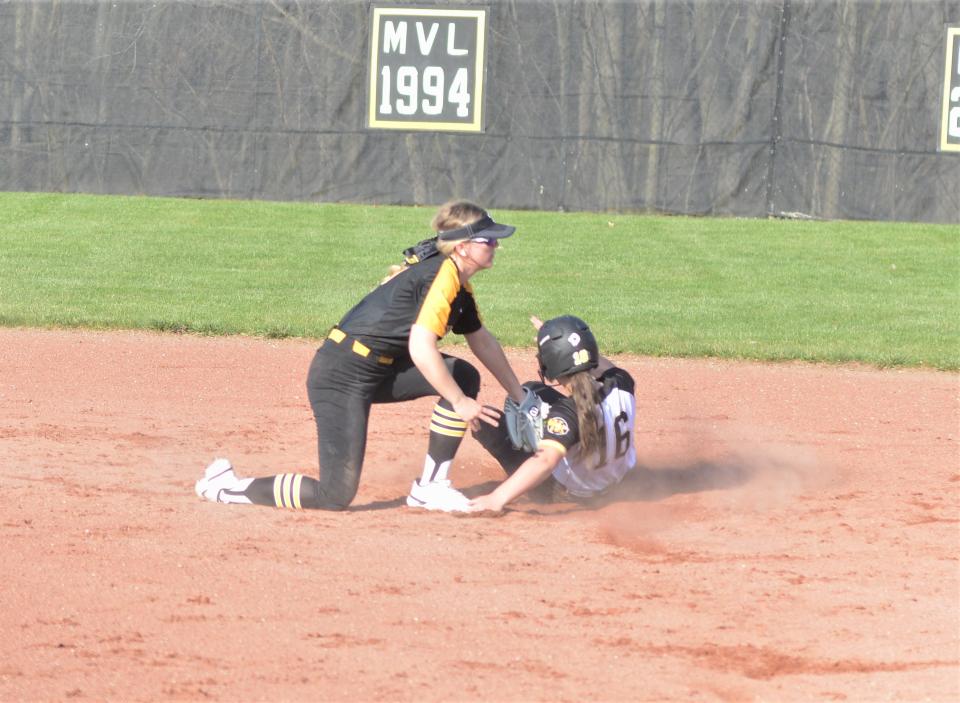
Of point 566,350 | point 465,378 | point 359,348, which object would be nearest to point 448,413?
point 465,378

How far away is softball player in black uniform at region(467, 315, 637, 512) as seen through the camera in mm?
6203

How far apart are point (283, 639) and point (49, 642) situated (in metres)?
0.82

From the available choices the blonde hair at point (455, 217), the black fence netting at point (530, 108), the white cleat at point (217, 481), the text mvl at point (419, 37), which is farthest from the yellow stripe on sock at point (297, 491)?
the text mvl at point (419, 37)

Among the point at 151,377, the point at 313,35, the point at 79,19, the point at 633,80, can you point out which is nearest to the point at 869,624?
the point at 151,377

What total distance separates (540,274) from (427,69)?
15.1 ft

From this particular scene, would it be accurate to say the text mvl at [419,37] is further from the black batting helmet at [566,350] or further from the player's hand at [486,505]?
the player's hand at [486,505]

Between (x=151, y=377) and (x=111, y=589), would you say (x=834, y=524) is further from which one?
(x=151, y=377)

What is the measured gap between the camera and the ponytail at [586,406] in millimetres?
6215

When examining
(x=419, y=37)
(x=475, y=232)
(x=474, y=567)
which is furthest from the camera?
(x=419, y=37)

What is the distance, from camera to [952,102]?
17688mm

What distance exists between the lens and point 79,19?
1844 centimetres

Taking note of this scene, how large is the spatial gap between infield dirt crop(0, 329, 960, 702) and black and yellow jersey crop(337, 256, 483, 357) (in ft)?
2.88

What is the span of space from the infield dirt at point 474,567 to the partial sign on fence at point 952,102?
9.58 meters

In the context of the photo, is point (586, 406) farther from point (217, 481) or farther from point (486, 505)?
point (217, 481)
